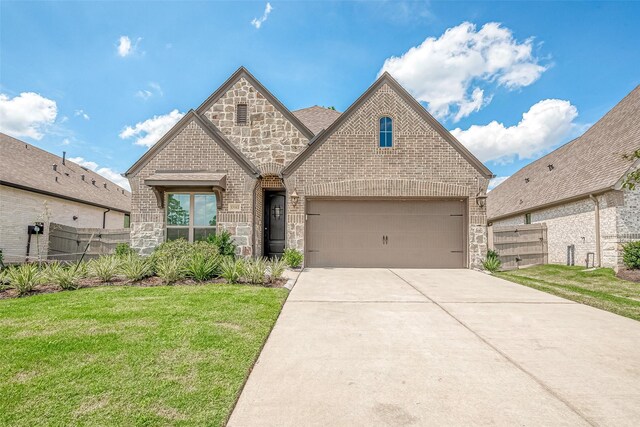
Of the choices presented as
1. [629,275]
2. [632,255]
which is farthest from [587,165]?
[629,275]

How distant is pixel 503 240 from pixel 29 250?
1961cm

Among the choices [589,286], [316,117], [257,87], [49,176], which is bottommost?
[589,286]

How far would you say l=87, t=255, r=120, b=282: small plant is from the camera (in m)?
8.51

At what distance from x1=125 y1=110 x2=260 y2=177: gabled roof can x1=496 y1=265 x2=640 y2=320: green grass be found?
362 inches

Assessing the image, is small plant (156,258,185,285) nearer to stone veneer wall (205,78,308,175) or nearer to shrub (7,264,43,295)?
shrub (7,264,43,295)

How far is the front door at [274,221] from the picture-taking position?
13828 millimetres

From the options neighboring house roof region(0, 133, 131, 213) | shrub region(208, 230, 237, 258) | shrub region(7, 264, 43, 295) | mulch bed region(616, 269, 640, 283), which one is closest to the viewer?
shrub region(7, 264, 43, 295)

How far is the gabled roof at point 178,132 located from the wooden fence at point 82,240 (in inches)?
113

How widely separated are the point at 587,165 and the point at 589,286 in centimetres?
778

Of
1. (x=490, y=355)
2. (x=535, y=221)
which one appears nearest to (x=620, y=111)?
(x=535, y=221)

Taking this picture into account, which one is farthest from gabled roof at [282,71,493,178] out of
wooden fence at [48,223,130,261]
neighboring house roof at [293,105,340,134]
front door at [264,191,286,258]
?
wooden fence at [48,223,130,261]

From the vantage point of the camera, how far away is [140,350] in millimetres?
3830

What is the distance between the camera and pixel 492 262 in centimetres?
1173

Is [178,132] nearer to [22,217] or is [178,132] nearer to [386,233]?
[386,233]
